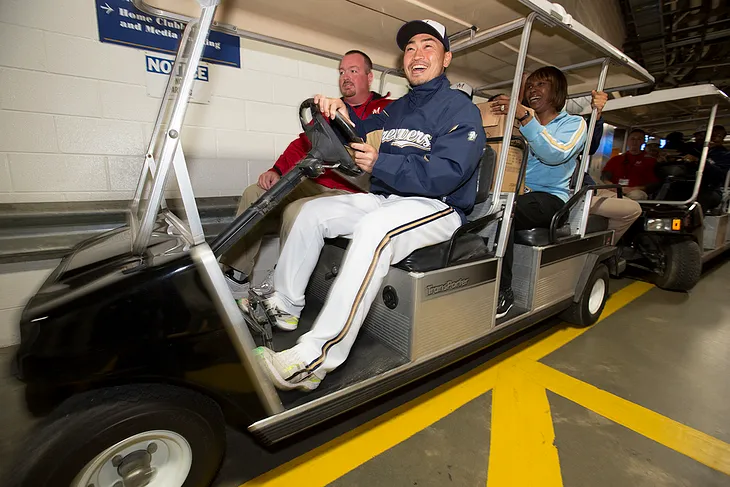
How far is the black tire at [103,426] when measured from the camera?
3.29 feet

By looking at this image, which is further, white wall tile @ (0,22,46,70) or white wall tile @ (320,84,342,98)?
white wall tile @ (320,84,342,98)

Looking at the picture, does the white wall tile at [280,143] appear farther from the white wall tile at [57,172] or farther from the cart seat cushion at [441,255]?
the cart seat cushion at [441,255]

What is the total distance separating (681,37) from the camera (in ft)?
24.3

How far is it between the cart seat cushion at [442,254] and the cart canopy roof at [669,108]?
304cm

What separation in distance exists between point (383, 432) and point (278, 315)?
78 cm

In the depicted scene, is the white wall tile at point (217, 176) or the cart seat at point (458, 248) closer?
the cart seat at point (458, 248)

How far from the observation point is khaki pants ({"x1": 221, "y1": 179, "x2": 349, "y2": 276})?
2.39m

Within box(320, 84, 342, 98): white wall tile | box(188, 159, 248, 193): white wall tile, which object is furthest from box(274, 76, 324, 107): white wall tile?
box(188, 159, 248, 193): white wall tile

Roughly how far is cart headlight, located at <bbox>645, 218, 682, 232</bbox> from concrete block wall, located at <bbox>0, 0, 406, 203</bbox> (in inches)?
153

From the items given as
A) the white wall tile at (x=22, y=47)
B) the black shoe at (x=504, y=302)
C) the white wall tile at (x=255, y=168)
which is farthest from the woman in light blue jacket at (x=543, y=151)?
the white wall tile at (x=22, y=47)

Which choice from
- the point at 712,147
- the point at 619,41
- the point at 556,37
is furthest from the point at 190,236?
the point at 619,41

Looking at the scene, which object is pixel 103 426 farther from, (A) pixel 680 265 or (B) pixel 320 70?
(A) pixel 680 265

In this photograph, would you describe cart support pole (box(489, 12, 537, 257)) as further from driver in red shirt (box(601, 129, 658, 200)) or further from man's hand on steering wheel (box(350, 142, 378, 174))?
driver in red shirt (box(601, 129, 658, 200))

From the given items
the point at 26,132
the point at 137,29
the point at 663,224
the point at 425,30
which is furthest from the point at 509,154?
the point at 26,132
